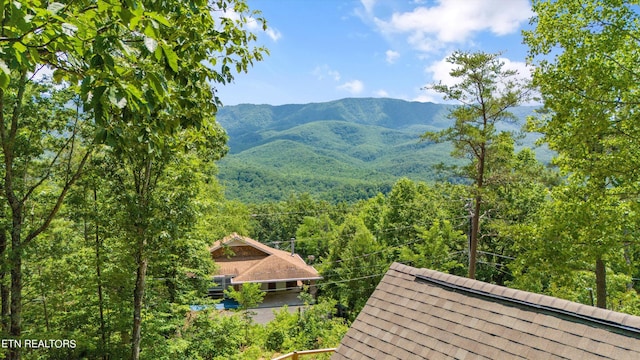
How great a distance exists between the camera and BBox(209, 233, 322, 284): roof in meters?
27.8

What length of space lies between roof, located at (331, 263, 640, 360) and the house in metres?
21.8

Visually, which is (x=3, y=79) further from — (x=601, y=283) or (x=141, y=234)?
(x=601, y=283)

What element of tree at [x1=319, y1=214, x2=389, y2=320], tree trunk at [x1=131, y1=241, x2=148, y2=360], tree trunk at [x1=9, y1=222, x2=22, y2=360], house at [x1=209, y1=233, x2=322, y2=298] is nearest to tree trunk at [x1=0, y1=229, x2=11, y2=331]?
tree trunk at [x1=9, y1=222, x2=22, y2=360]

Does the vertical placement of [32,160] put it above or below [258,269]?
above

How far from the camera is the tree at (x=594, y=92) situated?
23.9ft

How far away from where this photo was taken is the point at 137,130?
2502 millimetres

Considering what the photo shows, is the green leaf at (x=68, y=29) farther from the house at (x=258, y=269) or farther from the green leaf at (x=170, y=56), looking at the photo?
the house at (x=258, y=269)

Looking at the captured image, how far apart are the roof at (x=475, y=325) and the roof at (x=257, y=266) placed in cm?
2177

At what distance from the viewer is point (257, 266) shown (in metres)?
28.6

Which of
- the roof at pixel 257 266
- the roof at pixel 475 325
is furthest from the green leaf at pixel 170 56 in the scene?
the roof at pixel 257 266

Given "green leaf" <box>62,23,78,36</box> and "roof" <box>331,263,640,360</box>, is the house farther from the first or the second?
"green leaf" <box>62,23,78,36</box>

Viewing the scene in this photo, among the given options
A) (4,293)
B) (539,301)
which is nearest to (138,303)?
(4,293)

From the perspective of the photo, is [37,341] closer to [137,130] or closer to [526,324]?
[137,130]

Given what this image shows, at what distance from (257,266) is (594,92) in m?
25.0
